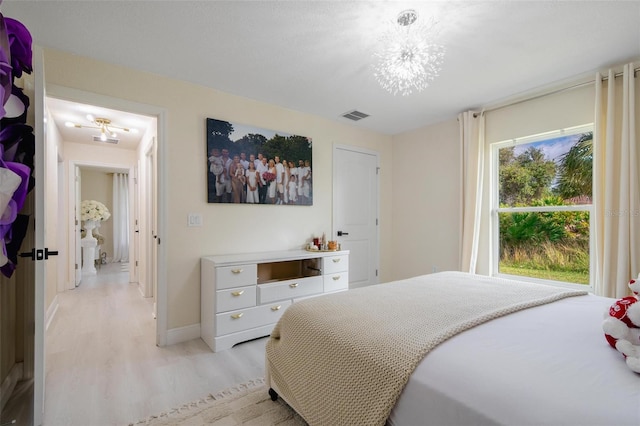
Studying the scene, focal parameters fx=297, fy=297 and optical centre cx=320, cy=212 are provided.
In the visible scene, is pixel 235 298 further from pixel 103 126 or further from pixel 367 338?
pixel 103 126

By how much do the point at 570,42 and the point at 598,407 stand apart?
245 centimetres

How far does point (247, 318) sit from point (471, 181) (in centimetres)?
280

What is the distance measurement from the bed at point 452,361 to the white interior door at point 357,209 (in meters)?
2.27

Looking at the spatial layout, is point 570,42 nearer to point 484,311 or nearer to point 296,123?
point 484,311

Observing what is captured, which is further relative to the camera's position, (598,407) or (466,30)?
(466,30)

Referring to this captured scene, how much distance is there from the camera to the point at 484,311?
4.59ft

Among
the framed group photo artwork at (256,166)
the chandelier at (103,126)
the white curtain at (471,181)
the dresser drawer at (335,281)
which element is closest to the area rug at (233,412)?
the dresser drawer at (335,281)

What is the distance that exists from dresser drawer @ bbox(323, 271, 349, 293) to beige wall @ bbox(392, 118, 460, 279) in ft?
4.39

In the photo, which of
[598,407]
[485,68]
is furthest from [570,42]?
[598,407]

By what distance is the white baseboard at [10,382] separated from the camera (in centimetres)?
172

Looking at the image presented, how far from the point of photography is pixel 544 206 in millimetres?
3055

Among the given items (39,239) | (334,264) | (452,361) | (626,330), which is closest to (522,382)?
(452,361)

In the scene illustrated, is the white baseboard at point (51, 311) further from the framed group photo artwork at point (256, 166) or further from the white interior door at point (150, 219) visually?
the framed group photo artwork at point (256, 166)

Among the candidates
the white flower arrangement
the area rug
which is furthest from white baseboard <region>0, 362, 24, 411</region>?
the white flower arrangement
